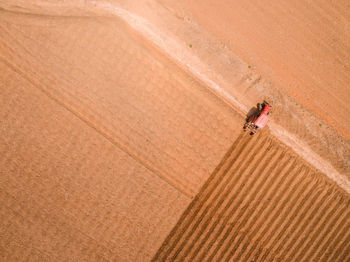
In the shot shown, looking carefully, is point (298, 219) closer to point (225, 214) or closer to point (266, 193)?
point (266, 193)

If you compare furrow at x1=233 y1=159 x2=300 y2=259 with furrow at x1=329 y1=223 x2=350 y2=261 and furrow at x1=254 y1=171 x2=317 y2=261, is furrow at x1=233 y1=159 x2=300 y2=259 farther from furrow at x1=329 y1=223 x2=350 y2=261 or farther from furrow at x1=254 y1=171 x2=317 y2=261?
furrow at x1=329 y1=223 x2=350 y2=261

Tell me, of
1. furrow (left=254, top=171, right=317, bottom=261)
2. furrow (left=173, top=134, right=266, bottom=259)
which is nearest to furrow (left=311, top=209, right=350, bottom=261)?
furrow (left=254, top=171, right=317, bottom=261)

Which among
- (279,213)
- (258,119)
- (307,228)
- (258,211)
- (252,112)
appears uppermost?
(252,112)

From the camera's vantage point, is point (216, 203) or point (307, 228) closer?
point (216, 203)

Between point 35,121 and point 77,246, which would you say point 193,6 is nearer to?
point 35,121

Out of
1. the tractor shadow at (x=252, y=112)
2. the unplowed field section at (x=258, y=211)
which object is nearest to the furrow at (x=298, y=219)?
the unplowed field section at (x=258, y=211)

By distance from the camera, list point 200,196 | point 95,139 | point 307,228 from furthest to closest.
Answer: point 307,228, point 200,196, point 95,139

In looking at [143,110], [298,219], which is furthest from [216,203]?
[143,110]

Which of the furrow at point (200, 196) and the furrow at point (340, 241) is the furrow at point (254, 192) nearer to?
the furrow at point (200, 196)
